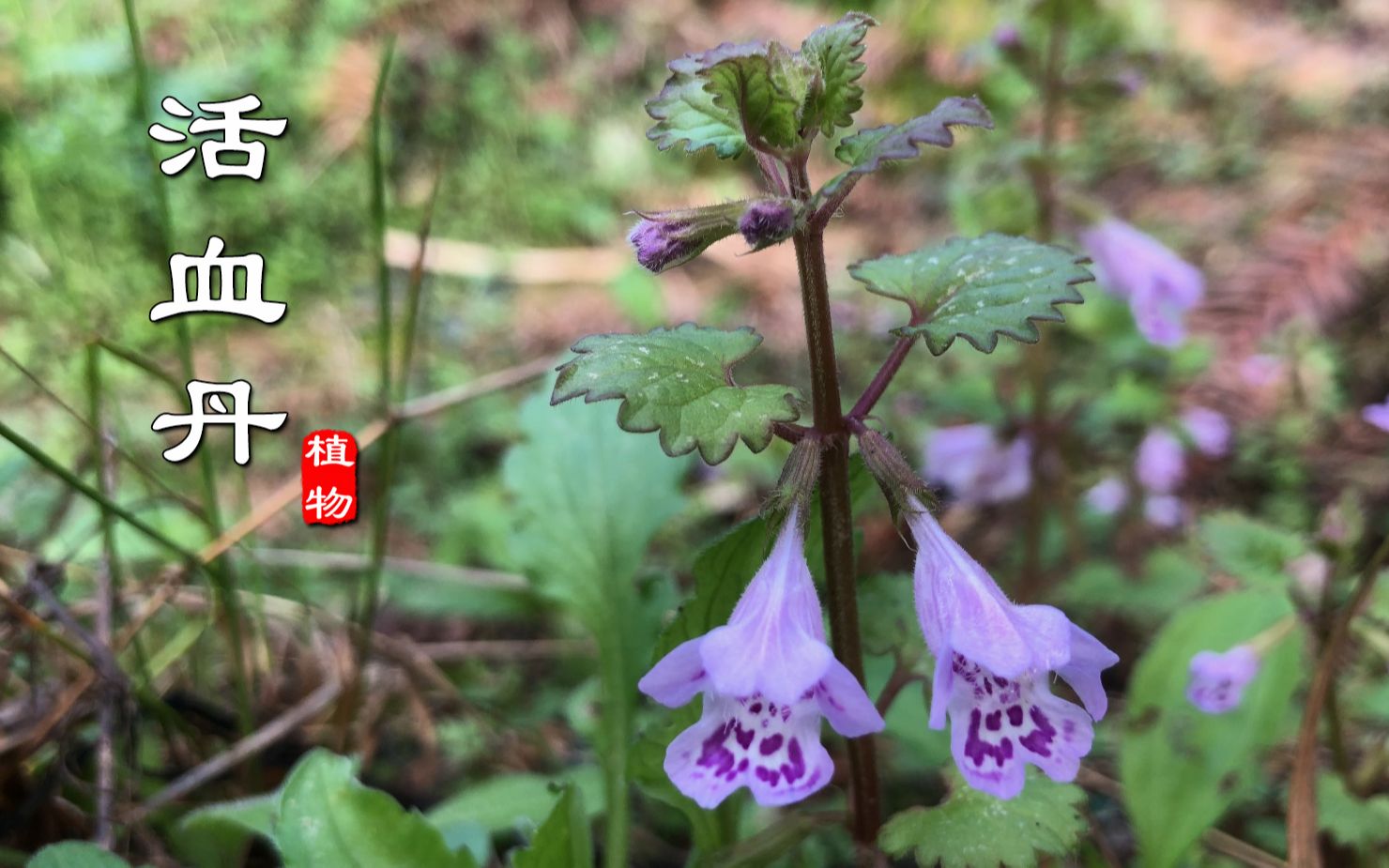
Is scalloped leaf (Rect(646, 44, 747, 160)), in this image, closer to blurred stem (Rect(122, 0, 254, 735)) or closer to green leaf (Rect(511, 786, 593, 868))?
green leaf (Rect(511, 786, 593, 868))

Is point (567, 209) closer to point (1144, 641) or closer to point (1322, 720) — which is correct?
point (1144, 641)

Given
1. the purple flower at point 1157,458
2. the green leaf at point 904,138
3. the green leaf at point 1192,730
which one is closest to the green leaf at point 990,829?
the green leaf at point 1192,730

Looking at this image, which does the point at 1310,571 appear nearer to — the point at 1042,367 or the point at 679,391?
the point at 1042,367

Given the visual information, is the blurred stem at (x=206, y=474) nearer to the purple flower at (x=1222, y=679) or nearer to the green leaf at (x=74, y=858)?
the green leaf at (x=74, y=858)

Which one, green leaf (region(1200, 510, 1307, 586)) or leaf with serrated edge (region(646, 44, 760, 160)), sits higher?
leaf with serrated edge (region(646, 44, 760, 160))

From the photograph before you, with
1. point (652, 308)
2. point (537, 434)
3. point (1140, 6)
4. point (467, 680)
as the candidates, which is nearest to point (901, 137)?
point (537, 434)

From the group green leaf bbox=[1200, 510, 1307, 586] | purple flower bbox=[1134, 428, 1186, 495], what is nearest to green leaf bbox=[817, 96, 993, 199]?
green leaf bbox=[1200, 510, 1307, 586]
